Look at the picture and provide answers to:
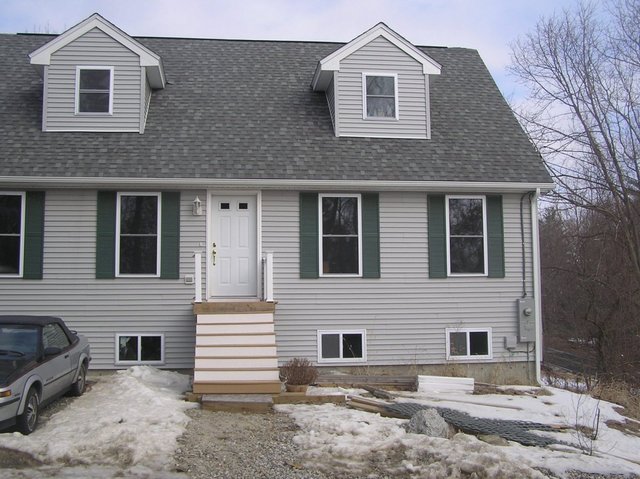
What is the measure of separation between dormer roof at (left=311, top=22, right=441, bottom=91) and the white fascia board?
2600 millimetres

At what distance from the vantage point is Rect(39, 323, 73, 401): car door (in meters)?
7.46

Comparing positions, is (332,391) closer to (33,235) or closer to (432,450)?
(432,450)

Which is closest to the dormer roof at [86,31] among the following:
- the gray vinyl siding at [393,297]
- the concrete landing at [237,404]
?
the gray vinyl siding at [393,297]

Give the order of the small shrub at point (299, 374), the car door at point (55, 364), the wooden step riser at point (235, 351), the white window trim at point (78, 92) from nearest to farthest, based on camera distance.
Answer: the car door at point (55, 364) < the wooden step riser at point (235, 351) < the small shrub at point (299, 374) < the white window trim at point (78, 92)

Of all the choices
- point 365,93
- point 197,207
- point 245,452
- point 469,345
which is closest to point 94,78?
point 197,207

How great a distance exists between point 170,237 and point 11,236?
109 inches

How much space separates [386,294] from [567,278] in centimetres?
1543

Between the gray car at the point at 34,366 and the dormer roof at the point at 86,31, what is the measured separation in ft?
18.4

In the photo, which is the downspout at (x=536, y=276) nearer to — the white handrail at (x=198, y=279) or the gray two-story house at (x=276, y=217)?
the gray two-story house at (x=276, y=217)

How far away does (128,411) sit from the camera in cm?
758

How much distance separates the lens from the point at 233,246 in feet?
37.6

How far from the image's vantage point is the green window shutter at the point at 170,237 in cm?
1107

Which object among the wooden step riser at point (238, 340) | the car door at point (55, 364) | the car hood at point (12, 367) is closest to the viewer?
the car hood at point (12, 367)

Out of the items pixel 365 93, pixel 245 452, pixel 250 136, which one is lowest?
pixel 245 452
